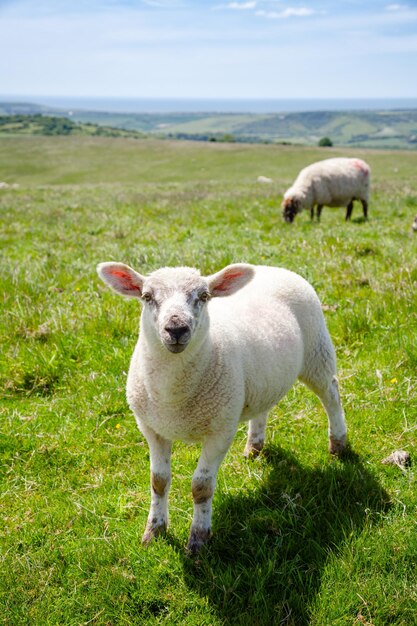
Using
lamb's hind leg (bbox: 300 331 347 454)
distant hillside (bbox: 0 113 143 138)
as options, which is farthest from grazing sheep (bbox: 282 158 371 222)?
distant hillside (bbox: 0 113 143 138)

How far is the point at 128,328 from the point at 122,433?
1.74 meters

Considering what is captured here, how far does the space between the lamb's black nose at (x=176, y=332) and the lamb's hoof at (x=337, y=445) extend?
2.05m

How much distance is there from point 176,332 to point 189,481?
5.28 feet

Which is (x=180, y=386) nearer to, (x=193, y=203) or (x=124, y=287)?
(x=124, y=287)

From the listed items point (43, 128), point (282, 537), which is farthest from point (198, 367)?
point (43, 128)

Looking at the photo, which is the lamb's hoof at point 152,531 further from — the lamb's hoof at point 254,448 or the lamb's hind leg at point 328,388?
the lamb's hind leg at point 328,388

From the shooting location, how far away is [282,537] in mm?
3482

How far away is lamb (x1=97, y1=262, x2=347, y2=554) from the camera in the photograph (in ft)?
11.3

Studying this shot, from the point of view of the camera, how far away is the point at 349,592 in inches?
120

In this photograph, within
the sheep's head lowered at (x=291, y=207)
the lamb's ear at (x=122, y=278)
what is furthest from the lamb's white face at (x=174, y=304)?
the sheep's head lowered at (x=291, y=207)

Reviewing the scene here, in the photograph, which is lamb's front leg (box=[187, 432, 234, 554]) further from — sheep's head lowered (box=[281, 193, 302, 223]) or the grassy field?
sheep's head lowered (box=[281, 193, 302, 223])

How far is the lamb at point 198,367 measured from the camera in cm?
343

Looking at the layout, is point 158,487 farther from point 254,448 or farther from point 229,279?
point 229,279

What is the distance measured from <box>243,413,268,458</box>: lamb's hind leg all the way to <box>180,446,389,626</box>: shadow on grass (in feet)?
0.86
